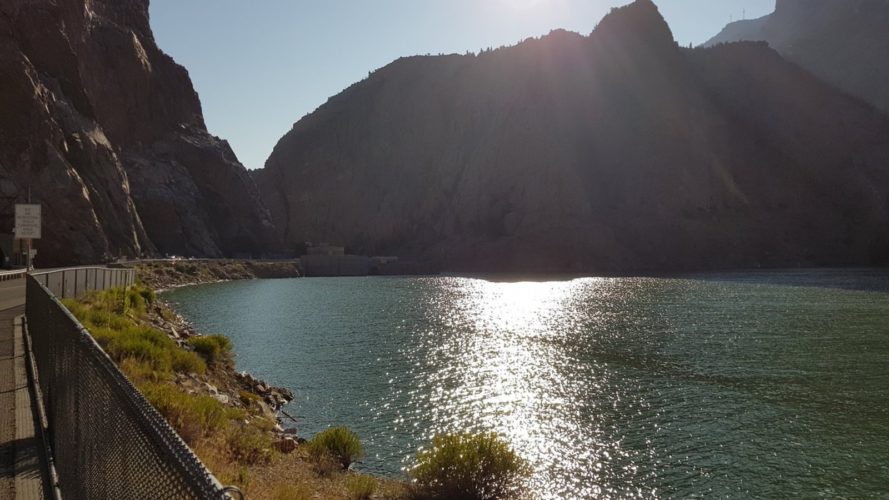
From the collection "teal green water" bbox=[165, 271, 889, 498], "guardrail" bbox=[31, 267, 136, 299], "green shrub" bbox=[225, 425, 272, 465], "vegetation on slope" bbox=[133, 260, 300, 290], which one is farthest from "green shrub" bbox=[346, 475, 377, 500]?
"vegetation on slope" bbox=[133, 260, 300, 290]

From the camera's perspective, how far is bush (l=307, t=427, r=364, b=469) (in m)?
15.7

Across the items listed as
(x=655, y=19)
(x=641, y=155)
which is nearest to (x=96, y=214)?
(x=641, y=155)

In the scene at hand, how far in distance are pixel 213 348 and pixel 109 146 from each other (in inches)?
3198

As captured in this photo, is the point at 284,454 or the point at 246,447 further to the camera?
the point at 284,454

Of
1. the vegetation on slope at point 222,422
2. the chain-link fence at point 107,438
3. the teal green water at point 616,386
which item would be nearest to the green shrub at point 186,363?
the vegetation on slope at point 222,422

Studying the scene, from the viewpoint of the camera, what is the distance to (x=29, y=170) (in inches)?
Answer: 2817

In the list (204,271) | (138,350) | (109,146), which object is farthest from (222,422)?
(204,271)

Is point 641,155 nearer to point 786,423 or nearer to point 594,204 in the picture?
point 594,204

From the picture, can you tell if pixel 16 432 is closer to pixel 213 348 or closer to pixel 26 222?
pixel 213 348

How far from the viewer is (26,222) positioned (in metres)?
25.4

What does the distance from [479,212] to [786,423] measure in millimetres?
138302

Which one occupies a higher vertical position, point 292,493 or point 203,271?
point 203,271

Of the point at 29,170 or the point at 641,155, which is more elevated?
the point at 641,155

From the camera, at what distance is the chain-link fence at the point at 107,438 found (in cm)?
416
